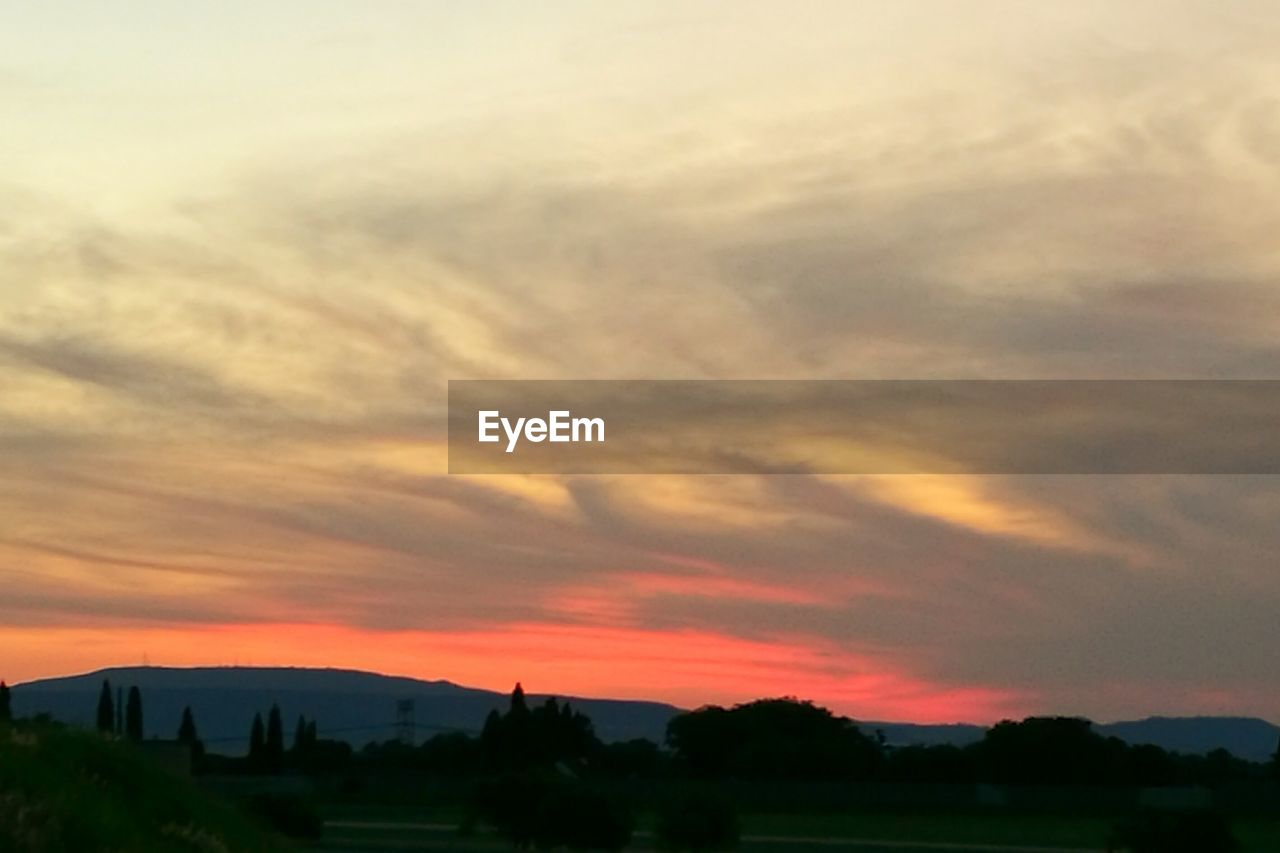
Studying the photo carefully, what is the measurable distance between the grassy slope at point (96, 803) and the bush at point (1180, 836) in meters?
36.2

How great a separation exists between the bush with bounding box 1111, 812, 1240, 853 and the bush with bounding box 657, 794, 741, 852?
21.6 metres

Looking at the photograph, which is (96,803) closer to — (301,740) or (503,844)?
(503,844)

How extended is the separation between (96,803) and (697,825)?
56.4m

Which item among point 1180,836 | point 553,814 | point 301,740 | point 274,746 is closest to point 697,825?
point 553,814

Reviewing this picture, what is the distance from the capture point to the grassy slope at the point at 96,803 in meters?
15.9

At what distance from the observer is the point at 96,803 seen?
17.4 m

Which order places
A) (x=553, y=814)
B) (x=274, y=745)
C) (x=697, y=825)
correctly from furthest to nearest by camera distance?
(x=274, y=745) < (x=697, y=825) < (x=553, y=814)

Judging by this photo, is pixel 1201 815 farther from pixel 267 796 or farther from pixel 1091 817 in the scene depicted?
pixel 1091 817

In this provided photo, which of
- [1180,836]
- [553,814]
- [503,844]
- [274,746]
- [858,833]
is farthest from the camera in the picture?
[274,746]

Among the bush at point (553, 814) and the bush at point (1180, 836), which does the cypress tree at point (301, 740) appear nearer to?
the bush at point (553, 814)

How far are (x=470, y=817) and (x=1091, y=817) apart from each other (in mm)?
47933

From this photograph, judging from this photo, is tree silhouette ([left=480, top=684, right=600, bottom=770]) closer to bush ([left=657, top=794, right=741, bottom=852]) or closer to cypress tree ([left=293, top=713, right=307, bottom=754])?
cypress tree ([left=293, top=713, right=307, bottom=754])

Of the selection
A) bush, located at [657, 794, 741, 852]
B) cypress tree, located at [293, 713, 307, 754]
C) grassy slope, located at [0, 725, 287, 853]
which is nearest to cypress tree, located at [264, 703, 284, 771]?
cypress tree, located at [293, 713, 307, 754]

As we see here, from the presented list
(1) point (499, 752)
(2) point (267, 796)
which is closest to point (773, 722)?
(1) point (499, 752)
